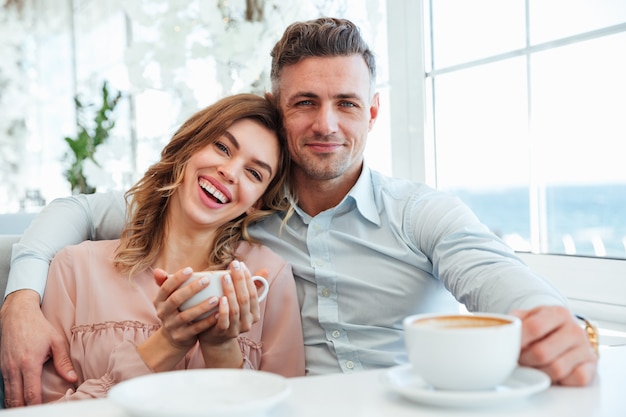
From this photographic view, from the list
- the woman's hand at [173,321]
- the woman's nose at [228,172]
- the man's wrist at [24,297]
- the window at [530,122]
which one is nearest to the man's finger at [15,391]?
the man's wrist at [24,297]

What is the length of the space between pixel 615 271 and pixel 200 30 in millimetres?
1363

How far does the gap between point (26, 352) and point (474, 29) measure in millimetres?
1768

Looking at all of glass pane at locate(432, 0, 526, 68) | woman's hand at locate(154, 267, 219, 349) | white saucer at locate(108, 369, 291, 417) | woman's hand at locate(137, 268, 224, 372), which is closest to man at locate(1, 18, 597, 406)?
woman's hand at locate(137, 268, 224, 372)

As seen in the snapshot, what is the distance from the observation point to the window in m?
1.88

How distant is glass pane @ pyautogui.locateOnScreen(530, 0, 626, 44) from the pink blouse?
3.55 ft

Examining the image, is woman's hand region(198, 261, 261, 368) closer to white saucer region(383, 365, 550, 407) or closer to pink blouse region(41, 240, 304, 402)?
pink blouse region(41, 240, 304, 402)

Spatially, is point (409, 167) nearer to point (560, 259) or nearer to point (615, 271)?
point (560, 259)

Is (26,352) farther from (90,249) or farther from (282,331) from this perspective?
(282,331)

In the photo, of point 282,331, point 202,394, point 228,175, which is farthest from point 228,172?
point 202,394

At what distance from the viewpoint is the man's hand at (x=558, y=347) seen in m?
0.81

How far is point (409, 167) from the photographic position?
274 cm

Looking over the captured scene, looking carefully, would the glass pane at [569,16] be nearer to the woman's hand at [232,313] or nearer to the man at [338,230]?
the man at [338,230]

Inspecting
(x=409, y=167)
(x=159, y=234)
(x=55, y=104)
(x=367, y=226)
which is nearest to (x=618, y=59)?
(x=367, y=226)

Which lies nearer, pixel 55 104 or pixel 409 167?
pixel 409 167
